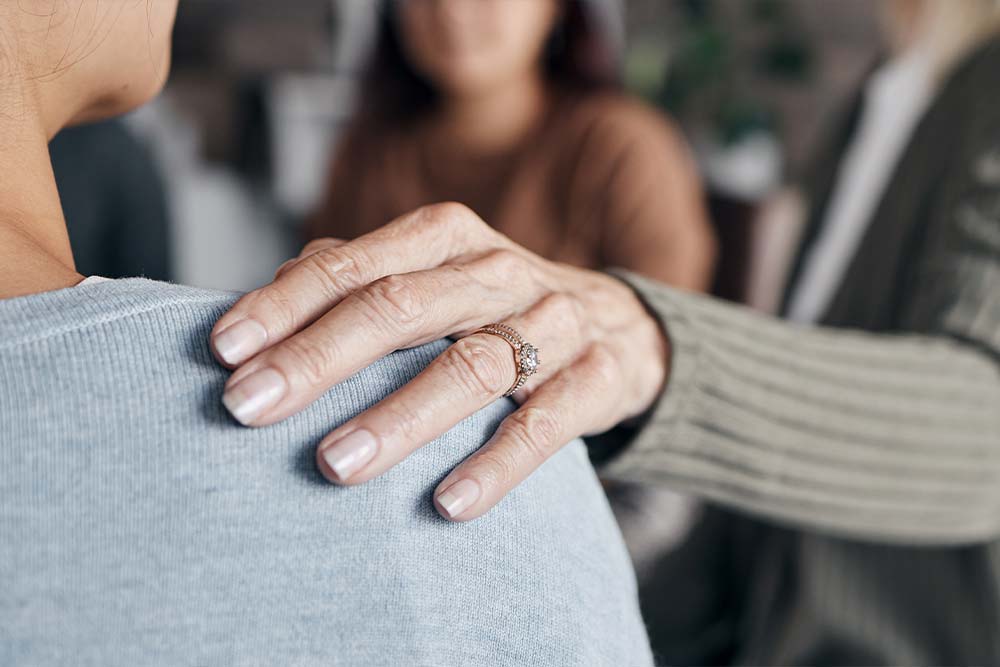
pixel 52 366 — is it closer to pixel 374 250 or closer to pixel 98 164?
pixel 374 250

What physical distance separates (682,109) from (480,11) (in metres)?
2.12

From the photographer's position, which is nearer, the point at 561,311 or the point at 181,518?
the point at 181,518

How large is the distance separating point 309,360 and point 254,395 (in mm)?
38

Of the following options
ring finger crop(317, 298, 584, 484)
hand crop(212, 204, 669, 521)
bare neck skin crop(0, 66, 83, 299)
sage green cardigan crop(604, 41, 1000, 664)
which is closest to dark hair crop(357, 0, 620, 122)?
sage green cardigan crop(604, 41, 1000, 664)

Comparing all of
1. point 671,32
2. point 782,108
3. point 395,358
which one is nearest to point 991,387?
point 395,358

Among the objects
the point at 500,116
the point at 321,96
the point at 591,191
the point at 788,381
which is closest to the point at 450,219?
the point at 788,381

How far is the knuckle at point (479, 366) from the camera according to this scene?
48 centimetres

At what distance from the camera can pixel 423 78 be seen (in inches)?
66.4

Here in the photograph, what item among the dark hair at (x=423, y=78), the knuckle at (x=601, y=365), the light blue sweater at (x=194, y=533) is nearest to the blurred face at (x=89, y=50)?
the light blue sweater at (x=194, y=533)

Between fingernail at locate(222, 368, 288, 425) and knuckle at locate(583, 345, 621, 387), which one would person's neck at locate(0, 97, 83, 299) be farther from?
knuckle at locate(583, 345, 621, 387)

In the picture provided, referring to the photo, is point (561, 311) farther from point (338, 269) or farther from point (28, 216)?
point (28, 216)

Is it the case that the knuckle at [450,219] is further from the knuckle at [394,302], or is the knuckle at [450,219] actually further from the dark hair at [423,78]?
the dark hair at [423,78]

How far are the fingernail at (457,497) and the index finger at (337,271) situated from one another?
0.39ft

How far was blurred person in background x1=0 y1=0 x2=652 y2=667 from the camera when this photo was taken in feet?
1.19
